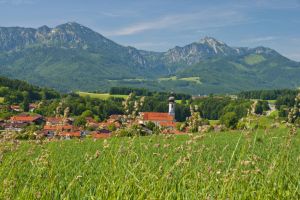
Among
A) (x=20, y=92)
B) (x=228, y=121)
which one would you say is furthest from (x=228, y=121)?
(x=20, y=92)

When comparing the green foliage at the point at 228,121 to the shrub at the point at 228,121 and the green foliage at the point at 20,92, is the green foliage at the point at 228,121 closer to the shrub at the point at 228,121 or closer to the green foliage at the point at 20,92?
the shrub at the point at 228,121

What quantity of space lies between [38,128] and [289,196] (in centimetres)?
363

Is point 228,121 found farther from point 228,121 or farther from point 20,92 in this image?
point 20,92

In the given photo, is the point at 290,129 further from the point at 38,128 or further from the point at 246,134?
the point at 38,128

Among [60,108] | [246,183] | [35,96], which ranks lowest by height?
[35,96]

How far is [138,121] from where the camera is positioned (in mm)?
5121

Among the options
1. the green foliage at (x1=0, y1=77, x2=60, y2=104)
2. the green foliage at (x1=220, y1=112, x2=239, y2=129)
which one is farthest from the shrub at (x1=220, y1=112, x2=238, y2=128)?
the green foliage at (x1=0, y1=77, x2=60, y2=104)

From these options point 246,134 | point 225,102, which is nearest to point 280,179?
point 246,134

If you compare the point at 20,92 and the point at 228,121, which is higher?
Answer: the point at 228,121

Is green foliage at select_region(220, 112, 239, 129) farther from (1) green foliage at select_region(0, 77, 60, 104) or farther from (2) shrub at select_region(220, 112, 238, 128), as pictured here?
(1) green foliage at select_region(0, 77, 60, 104)

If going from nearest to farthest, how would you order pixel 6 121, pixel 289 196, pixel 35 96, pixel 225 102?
pixel 289 196
pixel 6 121
pixel 225 102
pixel 35 96

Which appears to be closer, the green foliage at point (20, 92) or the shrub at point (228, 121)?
the shrub at point (228, 121)

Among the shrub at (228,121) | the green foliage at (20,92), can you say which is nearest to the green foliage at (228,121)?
the shrub at (228,121)

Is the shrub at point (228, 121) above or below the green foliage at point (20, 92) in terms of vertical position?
above
